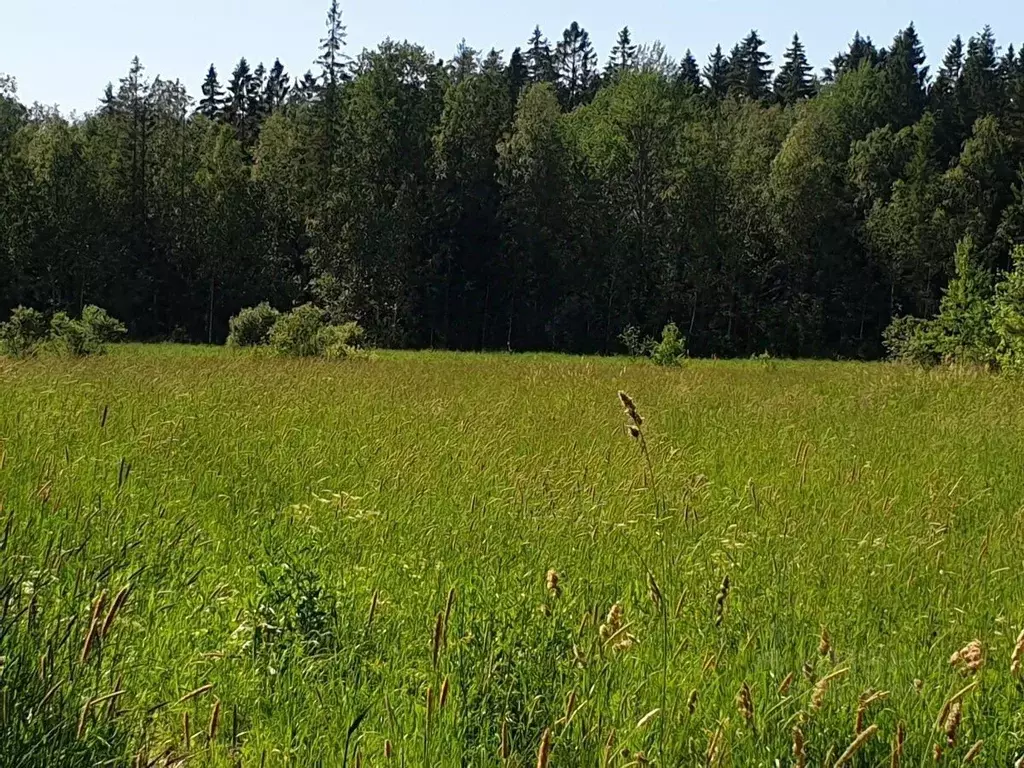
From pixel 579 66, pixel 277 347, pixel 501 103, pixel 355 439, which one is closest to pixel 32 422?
pixel 355 439

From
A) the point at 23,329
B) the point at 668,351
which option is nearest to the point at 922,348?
the point at 668,351

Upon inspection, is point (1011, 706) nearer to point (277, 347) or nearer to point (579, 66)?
point (277, 347)

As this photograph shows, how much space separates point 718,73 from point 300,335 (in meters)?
69.8

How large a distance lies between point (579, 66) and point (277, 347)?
55490 mm

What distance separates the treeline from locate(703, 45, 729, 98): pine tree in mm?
31418

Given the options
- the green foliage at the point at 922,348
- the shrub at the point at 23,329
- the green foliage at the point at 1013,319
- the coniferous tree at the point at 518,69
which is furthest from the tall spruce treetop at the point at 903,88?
the shrub at the point at 23,329

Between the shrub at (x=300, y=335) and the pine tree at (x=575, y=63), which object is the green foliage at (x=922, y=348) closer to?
the shrub at (x=300, y=335)

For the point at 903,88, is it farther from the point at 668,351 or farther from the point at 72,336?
the point at 72,336

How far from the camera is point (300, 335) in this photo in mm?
20188

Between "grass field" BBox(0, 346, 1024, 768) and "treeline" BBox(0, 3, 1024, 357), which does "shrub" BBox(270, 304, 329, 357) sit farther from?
"treeline" BBox(0, 3, 1024, 357)

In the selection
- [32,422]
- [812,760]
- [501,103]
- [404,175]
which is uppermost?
[501,103]

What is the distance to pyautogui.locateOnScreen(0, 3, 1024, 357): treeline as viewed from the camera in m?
A: 39.2

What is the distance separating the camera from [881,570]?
3.80 meters

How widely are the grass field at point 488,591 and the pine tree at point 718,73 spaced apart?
73.5 m
